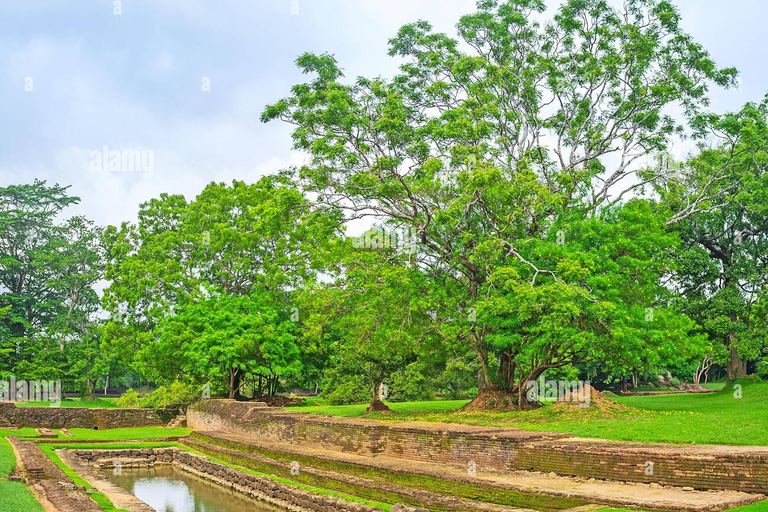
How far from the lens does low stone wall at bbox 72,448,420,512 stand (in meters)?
12.8

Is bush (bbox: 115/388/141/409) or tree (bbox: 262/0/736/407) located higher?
tree (bbox: 262/0/736/407)

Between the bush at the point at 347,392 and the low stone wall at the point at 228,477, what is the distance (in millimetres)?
11751

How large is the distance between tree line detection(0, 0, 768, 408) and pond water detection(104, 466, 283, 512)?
22.4 ft

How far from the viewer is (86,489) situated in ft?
46.7

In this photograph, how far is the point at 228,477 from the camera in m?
17.6

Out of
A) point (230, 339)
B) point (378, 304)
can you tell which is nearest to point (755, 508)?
point (378, 304)

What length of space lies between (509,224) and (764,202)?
12.2 meters

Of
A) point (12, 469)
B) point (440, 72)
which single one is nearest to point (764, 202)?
point (440, 72)

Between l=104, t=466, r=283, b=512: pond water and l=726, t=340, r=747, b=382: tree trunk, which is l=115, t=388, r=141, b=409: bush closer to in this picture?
l=104, t=466, r=283, b=512: pond water

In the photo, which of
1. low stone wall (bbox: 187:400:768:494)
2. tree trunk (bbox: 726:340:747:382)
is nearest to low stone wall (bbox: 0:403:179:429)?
low stone wall (bbox: 187:400:768:494)

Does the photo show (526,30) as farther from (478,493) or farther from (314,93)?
(478,493)

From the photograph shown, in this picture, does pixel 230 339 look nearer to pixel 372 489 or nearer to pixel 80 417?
pixel 80 417

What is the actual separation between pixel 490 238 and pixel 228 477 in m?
10.0

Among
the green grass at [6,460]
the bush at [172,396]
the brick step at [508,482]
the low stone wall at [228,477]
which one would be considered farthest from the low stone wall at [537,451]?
the bush at [172,396]
